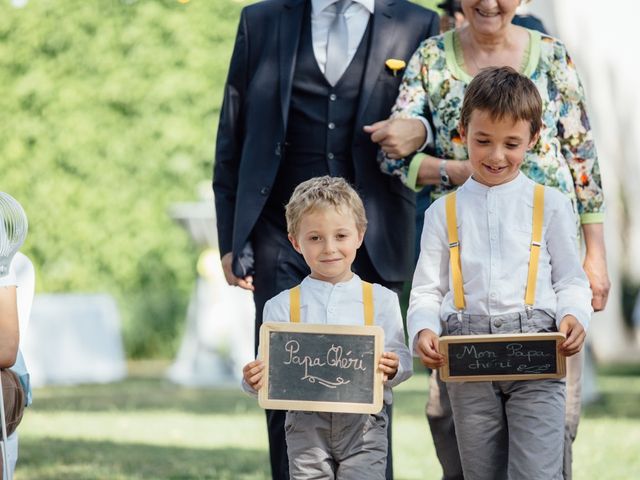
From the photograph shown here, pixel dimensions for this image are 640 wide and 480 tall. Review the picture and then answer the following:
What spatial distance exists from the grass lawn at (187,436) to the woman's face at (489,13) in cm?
283

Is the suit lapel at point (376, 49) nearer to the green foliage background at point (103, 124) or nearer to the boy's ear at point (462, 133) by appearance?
the boy's ear at point (462, 133)

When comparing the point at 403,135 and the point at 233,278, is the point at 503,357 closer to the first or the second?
the point at 403,135

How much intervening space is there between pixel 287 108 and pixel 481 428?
4.89 ft

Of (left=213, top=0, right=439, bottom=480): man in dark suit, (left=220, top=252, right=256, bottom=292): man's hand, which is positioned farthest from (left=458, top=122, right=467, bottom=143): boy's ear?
(left=220, top=252, right=256, bottom=292): man's hand

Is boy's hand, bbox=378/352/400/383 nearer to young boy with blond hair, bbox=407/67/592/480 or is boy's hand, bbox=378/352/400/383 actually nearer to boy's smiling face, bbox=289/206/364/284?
young boy with blond hair, bbox=407/67/592/480

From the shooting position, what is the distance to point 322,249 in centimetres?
411

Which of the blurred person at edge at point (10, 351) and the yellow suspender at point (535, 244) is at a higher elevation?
the yellow suspender at point (535, 244)

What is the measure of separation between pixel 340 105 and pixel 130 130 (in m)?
11.4

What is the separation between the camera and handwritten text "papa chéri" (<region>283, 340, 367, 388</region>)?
397 centimetres

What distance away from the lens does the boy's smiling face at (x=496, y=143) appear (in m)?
4.02

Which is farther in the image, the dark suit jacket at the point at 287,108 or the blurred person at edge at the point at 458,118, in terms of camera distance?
the dark suit jacket at the point at 287,108

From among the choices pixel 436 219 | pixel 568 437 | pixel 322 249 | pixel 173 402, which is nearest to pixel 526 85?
pixel 436 219

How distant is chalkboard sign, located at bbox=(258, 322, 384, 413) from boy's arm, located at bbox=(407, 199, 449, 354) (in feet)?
0.70

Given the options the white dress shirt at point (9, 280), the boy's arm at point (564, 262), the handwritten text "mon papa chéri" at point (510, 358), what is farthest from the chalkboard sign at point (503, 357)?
the white dress shirt at point (9, 280)
